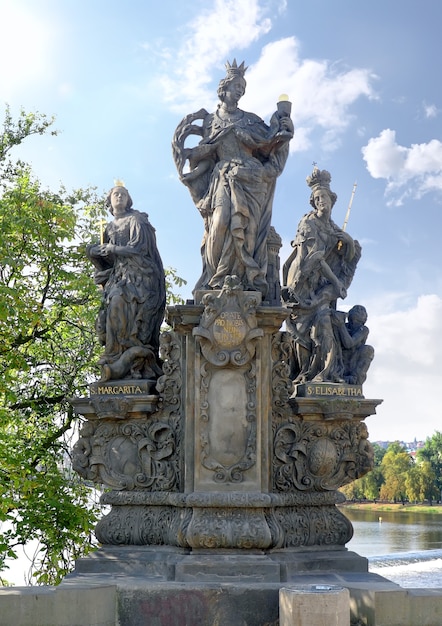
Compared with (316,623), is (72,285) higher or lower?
higher

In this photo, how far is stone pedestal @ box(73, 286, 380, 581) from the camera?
7.65 meters

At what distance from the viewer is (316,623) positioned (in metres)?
5.93

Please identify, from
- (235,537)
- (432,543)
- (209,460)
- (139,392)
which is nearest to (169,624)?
(235,537)

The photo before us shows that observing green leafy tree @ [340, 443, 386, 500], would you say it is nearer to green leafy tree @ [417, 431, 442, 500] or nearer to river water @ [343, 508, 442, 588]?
green leafy tree @ [417, 431, 442, 500]

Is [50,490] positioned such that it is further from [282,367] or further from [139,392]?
[282,367]

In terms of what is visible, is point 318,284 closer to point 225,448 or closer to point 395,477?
point 225,448

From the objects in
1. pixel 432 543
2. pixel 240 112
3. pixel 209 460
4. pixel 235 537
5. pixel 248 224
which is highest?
pixel 240 112

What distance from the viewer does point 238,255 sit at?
8.38m

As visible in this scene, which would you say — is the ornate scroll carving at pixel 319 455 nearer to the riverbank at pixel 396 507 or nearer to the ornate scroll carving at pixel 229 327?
the ornate scroll carving at pixel 229 327

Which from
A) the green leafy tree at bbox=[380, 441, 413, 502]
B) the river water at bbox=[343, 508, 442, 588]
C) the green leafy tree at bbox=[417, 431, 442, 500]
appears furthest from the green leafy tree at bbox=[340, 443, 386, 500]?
the river water at bbox=[343, 508, 442, 588]

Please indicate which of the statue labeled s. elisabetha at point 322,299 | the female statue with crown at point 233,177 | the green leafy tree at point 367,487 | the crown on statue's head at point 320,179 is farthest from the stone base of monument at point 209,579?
the green leafy tree at point 367,487

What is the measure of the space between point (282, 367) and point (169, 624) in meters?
2.87

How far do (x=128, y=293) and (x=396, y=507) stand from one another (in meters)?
47.6

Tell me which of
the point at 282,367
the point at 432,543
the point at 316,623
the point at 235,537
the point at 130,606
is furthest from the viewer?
the point at 432,543
